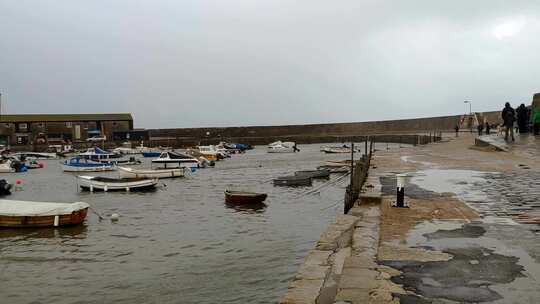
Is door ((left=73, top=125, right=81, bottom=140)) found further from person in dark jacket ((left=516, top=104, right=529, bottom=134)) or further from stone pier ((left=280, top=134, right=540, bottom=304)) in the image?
stone pier ((left=280, top=134, right=540, bottom=304))

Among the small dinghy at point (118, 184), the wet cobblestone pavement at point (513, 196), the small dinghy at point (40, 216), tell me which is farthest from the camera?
the small dinghy at point (118, 184)

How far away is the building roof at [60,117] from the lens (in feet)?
292

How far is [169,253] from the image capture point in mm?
14188

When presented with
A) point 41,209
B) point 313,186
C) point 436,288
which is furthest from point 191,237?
point 313,186

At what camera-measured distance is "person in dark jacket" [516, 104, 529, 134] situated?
114 feet

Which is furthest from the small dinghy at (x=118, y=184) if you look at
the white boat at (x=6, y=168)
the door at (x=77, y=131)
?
the door at (x=77, y=131)

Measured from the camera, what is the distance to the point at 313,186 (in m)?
29.5

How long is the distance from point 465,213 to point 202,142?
91128 mm

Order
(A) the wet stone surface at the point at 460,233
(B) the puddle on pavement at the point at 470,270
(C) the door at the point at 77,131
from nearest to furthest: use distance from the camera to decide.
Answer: (B) the puddle on pavement at the point at 470,270 → (A) the wet stone surface at the point at 460,233 → (C) the door at the point at 77,131

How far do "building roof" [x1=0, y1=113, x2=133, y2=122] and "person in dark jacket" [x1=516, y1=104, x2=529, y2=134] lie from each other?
76718 mm

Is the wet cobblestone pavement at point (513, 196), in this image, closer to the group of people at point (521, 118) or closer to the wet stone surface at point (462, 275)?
the wet stone surface at point (462, 275)

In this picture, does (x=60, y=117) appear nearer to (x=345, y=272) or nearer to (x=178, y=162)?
(x=178, y=162)

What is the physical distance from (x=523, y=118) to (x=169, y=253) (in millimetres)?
31769

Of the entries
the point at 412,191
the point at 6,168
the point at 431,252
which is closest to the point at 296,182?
the point at 412,191
